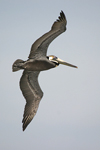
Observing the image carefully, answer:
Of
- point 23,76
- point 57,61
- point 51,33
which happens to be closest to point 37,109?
point 23,76

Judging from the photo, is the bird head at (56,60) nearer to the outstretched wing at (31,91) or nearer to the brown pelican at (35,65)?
the brown pelican at (35,65)

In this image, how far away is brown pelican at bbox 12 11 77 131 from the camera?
51.2 ft

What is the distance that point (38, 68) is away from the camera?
15781 mm

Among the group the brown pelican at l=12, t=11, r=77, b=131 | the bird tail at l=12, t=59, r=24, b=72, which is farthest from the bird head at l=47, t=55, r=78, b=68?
the bird tail at l=12, t=59, r=24, b=72

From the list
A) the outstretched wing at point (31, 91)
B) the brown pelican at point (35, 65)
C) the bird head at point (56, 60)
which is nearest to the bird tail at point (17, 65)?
the brown pelican at point (35, 65)

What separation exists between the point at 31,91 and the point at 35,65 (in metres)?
2.49

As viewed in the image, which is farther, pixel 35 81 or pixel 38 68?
pixel 35 81

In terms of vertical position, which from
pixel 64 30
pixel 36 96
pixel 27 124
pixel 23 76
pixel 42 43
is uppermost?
pixel 64 30

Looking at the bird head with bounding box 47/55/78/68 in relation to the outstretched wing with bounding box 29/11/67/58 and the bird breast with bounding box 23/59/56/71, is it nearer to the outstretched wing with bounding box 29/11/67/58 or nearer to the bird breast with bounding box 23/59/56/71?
the bird breast with bounding box 23/59/56/71

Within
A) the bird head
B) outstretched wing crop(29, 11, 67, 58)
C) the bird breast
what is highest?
outstretched wing crop(29, 11, 67, 58)

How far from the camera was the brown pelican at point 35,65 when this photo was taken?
1562cm

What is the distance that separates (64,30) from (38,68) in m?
3.05

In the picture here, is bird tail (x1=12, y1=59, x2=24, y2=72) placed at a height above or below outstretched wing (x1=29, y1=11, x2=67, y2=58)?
below

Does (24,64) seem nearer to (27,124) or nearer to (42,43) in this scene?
(42,43)
